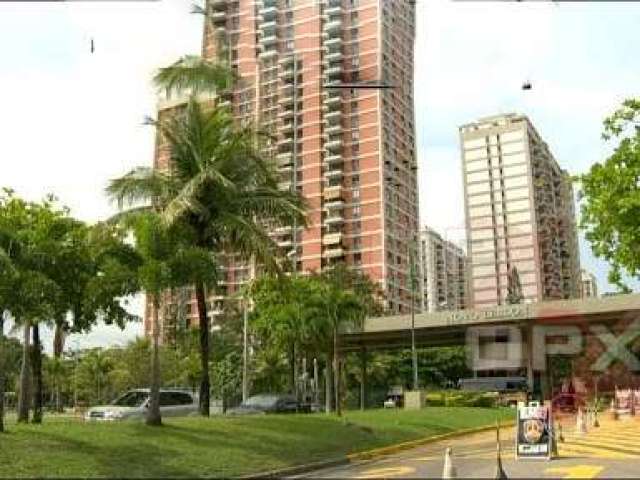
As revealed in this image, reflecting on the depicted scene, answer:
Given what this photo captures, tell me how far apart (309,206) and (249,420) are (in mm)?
7166

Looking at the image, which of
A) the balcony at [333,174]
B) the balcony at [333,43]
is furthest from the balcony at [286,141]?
the balcony at [333,43]

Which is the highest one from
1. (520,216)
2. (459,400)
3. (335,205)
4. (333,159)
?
(333,159)

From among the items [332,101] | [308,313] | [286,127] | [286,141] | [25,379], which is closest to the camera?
[25,379]

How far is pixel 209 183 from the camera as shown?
25.3 meters

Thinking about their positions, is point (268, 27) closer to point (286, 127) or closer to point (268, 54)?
point (268, 54)

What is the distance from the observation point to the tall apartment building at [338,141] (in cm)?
11469

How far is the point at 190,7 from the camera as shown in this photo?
18562 millimetres

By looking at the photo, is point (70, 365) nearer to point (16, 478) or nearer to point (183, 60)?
point (183, 60)

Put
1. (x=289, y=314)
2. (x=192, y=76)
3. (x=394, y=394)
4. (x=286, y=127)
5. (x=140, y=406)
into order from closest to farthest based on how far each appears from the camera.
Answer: (x=192, y=76) < (x=140, y=406) < (x=289, y=314) < (x=394, y=394) < (x=286, y=127)

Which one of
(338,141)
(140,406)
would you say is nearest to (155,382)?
(140,406)

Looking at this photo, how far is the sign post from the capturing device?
1966 cm

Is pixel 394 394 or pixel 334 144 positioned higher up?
pixel 334 144

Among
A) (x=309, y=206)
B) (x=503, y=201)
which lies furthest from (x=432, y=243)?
(x=309, y=206)

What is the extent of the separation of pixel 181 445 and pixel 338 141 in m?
105
